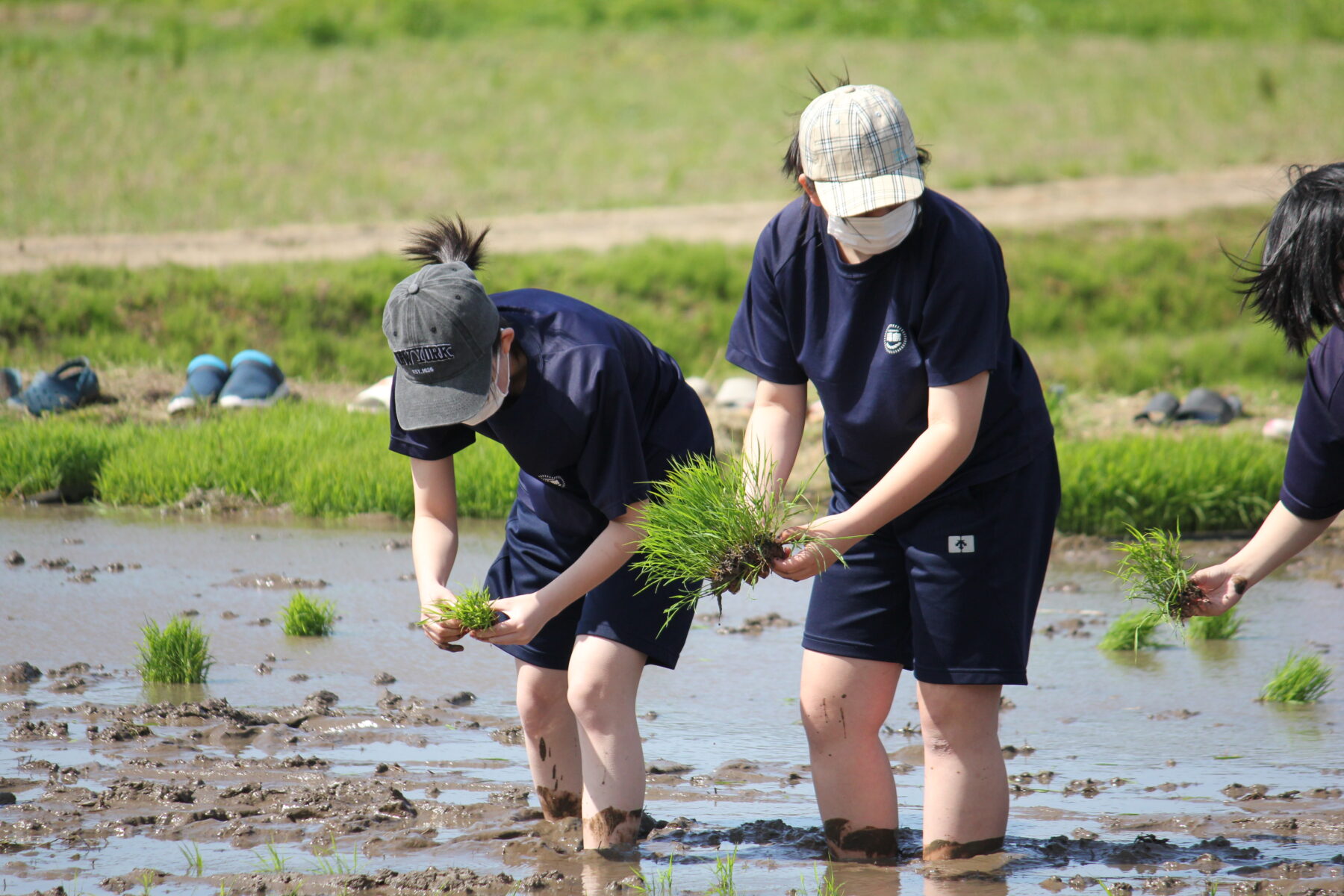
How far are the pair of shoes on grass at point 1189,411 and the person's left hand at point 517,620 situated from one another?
6.62 m

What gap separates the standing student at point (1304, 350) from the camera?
266 centimetres

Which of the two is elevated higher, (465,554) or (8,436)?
(8,436)

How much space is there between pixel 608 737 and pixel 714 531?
589 millimetres

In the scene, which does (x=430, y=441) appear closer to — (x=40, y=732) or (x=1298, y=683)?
(x=40, y=732)

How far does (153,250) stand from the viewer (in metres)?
13.4

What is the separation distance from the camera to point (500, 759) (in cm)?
405

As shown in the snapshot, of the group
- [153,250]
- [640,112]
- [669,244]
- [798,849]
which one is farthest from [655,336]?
[640,112]

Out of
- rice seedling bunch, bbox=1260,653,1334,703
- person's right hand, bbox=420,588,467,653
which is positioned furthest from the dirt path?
person's right hand, bbox=420,588,467,653

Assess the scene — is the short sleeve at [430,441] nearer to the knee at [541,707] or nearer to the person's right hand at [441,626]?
the person's right hand at [441,626]

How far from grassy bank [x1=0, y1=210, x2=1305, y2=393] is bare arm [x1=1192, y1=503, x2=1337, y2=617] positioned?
7932 millimetres

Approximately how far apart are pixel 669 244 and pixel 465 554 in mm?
7656

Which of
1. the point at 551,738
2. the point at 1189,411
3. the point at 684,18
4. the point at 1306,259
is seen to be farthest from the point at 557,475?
the point at 684,18

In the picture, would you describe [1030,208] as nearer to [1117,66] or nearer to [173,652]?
[1117,66]

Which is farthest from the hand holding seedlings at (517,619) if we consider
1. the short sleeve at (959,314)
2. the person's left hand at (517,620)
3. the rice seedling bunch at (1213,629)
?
the rice seedling bunch at (1213,629)
